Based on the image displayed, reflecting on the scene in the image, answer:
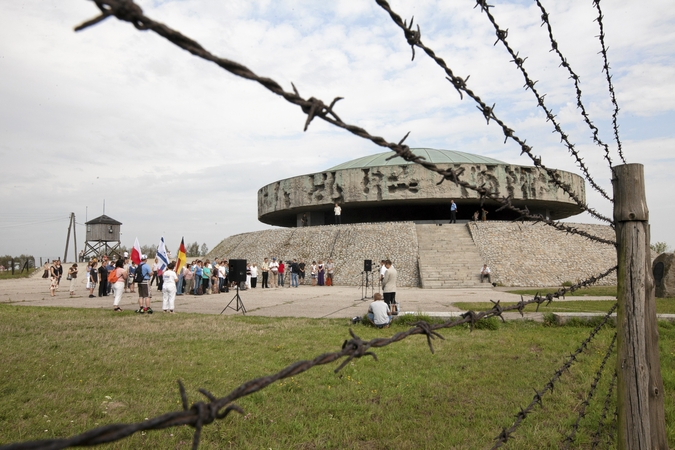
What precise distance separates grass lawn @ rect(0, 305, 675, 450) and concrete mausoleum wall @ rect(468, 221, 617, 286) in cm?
1486

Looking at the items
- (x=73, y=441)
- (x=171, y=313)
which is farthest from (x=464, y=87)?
(x=171, y=313)

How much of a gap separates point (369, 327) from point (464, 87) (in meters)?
7.82

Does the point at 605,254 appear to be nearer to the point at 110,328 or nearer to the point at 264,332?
the point at 264,332

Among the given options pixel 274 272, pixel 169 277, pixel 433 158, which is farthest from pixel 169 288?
pixel 433 158

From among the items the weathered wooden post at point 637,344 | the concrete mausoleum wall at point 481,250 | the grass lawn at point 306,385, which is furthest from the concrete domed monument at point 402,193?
the weathered wooden post at point 637,344

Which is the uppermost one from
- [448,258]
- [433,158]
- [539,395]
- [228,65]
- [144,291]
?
[433,158]

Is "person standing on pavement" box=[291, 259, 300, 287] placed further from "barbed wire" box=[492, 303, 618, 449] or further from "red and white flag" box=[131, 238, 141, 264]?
"barbed wire" box=[492, 303, 618, 449]

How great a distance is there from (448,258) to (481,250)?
193cm

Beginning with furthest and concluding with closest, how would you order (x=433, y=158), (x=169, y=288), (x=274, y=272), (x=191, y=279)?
(x=433, y=158)
(x=274, y=272)
(x=191, y=279)
(x=169, y=288)

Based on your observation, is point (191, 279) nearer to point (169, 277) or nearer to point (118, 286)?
point (118, 286)

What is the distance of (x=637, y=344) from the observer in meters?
2.50

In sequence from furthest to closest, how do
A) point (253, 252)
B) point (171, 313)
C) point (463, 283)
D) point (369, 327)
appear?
point (253, 252)
point (463, 283)
point (171, 313)
point (369, 327)

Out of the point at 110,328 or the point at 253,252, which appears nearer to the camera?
the point at 110,328

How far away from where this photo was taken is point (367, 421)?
453 cm
